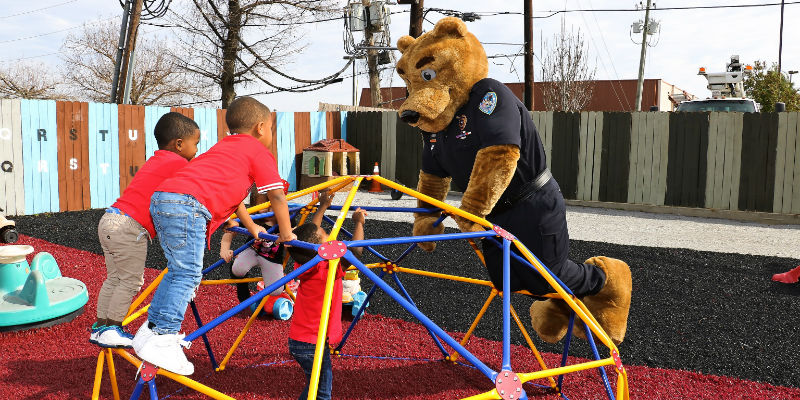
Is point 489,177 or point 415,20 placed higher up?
point 415,20

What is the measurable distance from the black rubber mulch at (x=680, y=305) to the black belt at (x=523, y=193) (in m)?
1.41

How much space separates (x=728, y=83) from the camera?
14.0m

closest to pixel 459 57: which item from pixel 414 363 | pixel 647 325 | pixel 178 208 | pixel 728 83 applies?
pixel 178 208

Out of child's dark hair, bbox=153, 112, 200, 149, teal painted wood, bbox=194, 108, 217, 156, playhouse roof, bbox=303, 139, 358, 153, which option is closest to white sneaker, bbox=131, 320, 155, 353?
child's dark hair, bbox=153, 112, 200, 149

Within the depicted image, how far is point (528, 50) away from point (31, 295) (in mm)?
15003

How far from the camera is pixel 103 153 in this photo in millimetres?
10805

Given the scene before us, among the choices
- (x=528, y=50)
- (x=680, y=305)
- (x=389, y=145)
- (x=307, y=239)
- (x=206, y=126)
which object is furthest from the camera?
(x=528, y=50)

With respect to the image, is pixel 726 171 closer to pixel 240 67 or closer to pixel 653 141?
pixel 653 141

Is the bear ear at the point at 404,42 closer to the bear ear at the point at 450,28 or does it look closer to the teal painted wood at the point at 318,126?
the bear ear at the point at 450,28

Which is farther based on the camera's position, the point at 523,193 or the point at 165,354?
the point at 523,193

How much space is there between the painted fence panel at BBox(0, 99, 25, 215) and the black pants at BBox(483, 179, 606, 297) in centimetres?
946

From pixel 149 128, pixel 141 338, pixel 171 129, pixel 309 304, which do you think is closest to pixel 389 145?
pixel 149 128

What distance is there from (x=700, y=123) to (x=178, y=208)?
34.4ft

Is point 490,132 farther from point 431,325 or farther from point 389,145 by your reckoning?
point 389,145
